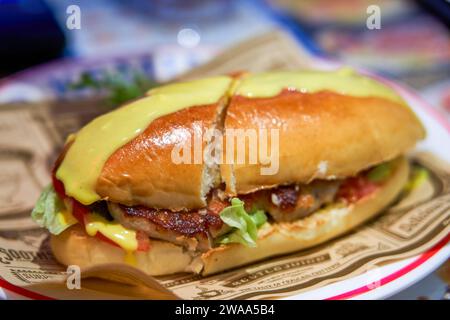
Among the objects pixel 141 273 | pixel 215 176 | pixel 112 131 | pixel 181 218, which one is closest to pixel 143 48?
pixel 112 131

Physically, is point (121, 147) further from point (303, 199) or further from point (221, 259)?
point (303, 199)

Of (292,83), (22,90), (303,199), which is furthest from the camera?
(22,90)

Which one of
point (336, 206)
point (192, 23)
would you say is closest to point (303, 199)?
point (336, 206)

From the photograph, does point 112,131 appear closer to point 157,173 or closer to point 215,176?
point 157,173

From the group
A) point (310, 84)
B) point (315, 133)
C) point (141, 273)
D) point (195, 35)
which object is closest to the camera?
point (141, 273)

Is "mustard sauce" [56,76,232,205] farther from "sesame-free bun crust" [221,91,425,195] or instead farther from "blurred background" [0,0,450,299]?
"blurred background" [0,0,450,299]

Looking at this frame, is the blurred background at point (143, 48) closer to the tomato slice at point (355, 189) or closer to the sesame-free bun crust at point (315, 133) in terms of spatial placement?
the tomato slice at point (355, 189)

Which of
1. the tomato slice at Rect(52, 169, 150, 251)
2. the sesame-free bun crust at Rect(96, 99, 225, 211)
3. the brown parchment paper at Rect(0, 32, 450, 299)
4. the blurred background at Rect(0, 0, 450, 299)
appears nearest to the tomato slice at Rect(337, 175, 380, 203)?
the brown parchment paper at Rect(0, 32, 450, 299)
